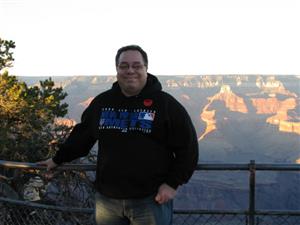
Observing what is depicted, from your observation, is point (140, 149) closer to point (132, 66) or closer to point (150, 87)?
point (150, 87)

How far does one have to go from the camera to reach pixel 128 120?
8.93 ft

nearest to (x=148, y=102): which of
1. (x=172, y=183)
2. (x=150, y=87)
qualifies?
(x=150, y=87)

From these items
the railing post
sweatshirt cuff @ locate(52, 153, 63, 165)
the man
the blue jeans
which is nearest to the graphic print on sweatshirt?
the man

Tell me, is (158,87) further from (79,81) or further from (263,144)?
(79,81)

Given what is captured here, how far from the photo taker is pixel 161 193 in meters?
2.67

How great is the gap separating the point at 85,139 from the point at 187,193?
232 ft

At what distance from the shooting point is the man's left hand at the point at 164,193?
2.66 metres

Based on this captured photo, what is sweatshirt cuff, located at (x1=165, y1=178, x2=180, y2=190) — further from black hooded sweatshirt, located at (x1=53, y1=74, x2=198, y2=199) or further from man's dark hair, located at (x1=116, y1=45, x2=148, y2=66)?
man's dark hair, located at (x1=116, y1=45, x2=148, y2=66)

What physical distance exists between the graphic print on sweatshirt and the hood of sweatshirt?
13 cm

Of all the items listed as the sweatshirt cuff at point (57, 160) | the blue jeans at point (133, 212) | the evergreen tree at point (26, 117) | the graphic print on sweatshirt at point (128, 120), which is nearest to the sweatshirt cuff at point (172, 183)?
the blue jeans at point (133, 212)

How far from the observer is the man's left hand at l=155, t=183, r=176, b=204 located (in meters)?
2.66

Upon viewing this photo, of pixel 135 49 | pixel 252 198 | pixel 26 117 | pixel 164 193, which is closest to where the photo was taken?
pixel 164 193

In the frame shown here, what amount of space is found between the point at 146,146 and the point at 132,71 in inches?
18.3

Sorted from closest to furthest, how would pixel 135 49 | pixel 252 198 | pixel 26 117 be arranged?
pixel 135 49 → pixel 252 198 → pixel 26 117
